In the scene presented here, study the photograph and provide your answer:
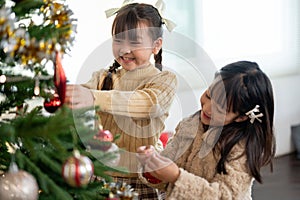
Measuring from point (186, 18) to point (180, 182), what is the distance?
186 centimetres

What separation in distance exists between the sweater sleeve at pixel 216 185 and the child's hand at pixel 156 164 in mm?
31

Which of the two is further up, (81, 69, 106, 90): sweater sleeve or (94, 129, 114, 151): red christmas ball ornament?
(81, 69, 106, 90): sweater sleeve

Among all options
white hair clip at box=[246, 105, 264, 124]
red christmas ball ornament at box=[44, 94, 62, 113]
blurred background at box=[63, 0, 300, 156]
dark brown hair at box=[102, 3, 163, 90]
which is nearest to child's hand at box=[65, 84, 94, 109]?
red christmas ball ornament at box=[44, 94, 62, 113]

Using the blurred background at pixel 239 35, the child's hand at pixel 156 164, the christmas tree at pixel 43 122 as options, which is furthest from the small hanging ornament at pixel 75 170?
the blurred background at pixel 239 35

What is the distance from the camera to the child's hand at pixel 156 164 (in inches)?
48.4

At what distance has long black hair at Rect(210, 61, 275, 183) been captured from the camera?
4.48 ft

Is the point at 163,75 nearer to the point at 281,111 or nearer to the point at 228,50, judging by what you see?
the point at 228,50

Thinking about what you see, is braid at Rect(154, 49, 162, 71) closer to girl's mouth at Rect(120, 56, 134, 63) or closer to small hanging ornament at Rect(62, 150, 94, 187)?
girl's mouth at Rect(120, 56, 134, 63)

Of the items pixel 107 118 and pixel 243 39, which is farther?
pixel 243 39

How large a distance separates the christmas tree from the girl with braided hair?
257mm

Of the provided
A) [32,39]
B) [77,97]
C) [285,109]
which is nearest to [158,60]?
[77,97]

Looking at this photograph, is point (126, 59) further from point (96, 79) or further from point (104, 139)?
point (104, 139)

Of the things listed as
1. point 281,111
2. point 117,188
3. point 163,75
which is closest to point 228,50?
point 281,111

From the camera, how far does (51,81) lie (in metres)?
1.01
